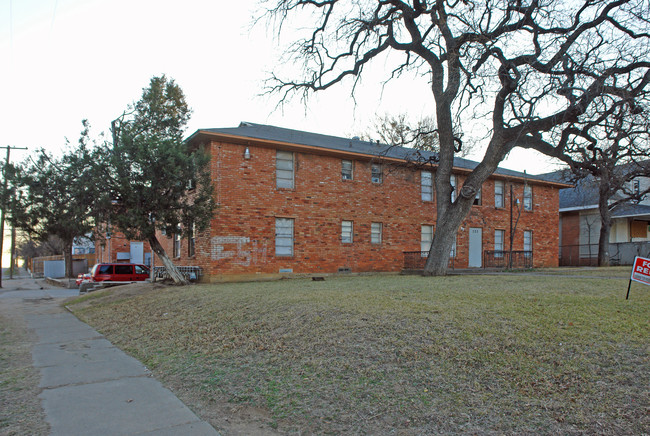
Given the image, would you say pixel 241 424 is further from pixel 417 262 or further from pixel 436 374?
pixel 417 262

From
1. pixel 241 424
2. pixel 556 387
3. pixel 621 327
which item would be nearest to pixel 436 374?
pixel 556 387

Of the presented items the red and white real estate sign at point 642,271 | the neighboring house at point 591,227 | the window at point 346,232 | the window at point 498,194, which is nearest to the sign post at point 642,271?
the red and white real estate sign at point 642,271

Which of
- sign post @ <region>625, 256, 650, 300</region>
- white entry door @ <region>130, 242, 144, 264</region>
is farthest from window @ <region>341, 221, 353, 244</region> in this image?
white entry door @ <region>130, 242, 144, 264</region>

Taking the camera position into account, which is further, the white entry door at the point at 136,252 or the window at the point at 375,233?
the white entry door at the point at 136,252

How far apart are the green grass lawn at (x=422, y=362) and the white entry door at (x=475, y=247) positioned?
655 inches

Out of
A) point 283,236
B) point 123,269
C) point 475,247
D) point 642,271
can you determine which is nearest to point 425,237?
point 475,247

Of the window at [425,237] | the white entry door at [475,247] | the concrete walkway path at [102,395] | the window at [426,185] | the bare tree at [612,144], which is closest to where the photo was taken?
the concrete walkway path at [102,395]

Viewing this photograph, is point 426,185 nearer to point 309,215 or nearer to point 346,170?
point 346,170

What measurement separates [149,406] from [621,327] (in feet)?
18.8

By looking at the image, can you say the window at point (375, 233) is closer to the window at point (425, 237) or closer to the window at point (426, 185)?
the window at point (425, 237)

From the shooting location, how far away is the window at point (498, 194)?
27.5 meters

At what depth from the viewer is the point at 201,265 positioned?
61.2 ft

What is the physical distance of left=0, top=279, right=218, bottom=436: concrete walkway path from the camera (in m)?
4.54

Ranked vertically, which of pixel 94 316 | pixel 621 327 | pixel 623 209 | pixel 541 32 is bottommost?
pixel 94 316
